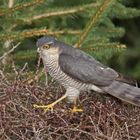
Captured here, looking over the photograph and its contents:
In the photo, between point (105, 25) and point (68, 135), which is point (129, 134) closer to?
point (68, 135)

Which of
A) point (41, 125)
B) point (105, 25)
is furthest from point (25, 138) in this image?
point (105, 25)

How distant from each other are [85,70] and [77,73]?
5 centimetres

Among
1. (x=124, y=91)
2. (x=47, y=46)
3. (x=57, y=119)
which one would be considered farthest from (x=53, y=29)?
(x=57, y=119)

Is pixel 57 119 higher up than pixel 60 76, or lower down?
lower down

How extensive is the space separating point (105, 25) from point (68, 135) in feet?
7.00

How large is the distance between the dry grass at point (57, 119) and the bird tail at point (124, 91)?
0.14ft

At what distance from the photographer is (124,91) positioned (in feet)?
13.8

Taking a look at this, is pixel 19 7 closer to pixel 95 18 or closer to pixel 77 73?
pixel 95 18

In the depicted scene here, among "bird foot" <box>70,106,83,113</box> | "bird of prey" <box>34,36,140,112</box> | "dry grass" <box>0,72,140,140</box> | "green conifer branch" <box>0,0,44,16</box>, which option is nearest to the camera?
"dry grass" <box>0,72,140,140</box>

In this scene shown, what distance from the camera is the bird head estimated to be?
14.0 ft

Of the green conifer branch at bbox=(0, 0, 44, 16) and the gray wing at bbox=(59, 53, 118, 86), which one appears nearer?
the gray wing at bbox=(59, 53, 118, 86)

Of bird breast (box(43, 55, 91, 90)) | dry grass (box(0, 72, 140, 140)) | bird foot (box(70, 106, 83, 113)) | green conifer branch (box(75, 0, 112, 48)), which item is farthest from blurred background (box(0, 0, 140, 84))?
bird foot (box(70, 106, 83, 113))

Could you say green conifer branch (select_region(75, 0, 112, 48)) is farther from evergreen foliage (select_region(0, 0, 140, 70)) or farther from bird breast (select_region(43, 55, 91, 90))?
bird breast (select_region(43, 55, 91, 90))

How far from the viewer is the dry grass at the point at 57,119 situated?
3922 millimetres
